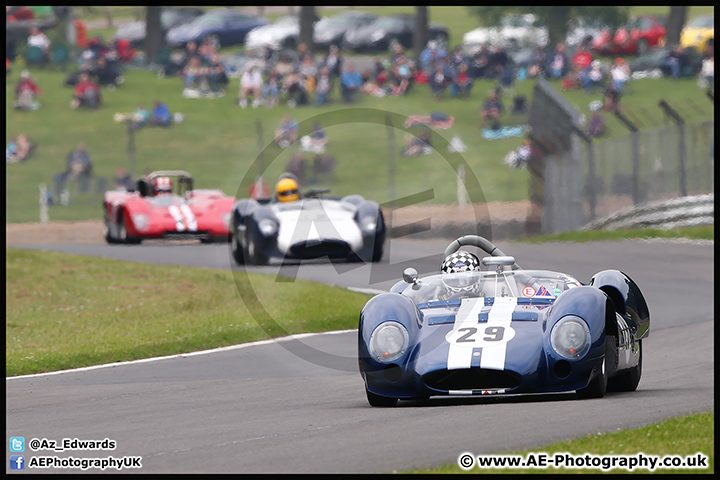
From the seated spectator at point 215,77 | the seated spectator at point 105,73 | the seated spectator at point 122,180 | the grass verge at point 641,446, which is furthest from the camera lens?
the seated spectator at point 105,73

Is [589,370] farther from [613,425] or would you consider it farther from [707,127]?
[707,127]

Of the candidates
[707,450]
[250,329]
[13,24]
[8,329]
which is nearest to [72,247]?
[8,329]

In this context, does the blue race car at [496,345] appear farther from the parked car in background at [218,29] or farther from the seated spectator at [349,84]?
the parked car in background at [218,29]

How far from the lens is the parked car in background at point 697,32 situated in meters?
40.3

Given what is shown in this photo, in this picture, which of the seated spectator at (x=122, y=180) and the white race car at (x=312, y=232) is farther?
the seated spectator at (x=122, y=180)

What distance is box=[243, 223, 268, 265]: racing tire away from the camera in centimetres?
1692

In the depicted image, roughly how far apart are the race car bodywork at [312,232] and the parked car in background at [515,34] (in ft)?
80.8

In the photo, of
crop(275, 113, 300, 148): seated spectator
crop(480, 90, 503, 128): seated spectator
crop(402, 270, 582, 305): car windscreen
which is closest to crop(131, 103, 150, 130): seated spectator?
crop(275, 113, 300, 148): seated spectator

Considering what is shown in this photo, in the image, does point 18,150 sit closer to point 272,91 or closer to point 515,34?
point 272,91

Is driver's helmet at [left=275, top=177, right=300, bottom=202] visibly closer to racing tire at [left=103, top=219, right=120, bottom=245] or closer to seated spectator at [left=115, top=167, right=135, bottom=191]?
racing tire at [left=103, top=219, right=120, bottom=245]

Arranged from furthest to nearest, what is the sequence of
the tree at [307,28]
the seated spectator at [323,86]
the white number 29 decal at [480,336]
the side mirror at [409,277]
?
1. the tree at [307,28]
2. the seated spectator at [323,86]
3. the side mirror at [409,277]
4. the white number 29 decal at [480,336]

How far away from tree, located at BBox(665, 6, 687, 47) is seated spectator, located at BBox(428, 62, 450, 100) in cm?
1118

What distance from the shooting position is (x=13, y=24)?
4109 centimetres

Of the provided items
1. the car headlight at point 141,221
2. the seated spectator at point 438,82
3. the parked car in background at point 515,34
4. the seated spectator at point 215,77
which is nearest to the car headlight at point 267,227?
the car headlight at point 141,221
